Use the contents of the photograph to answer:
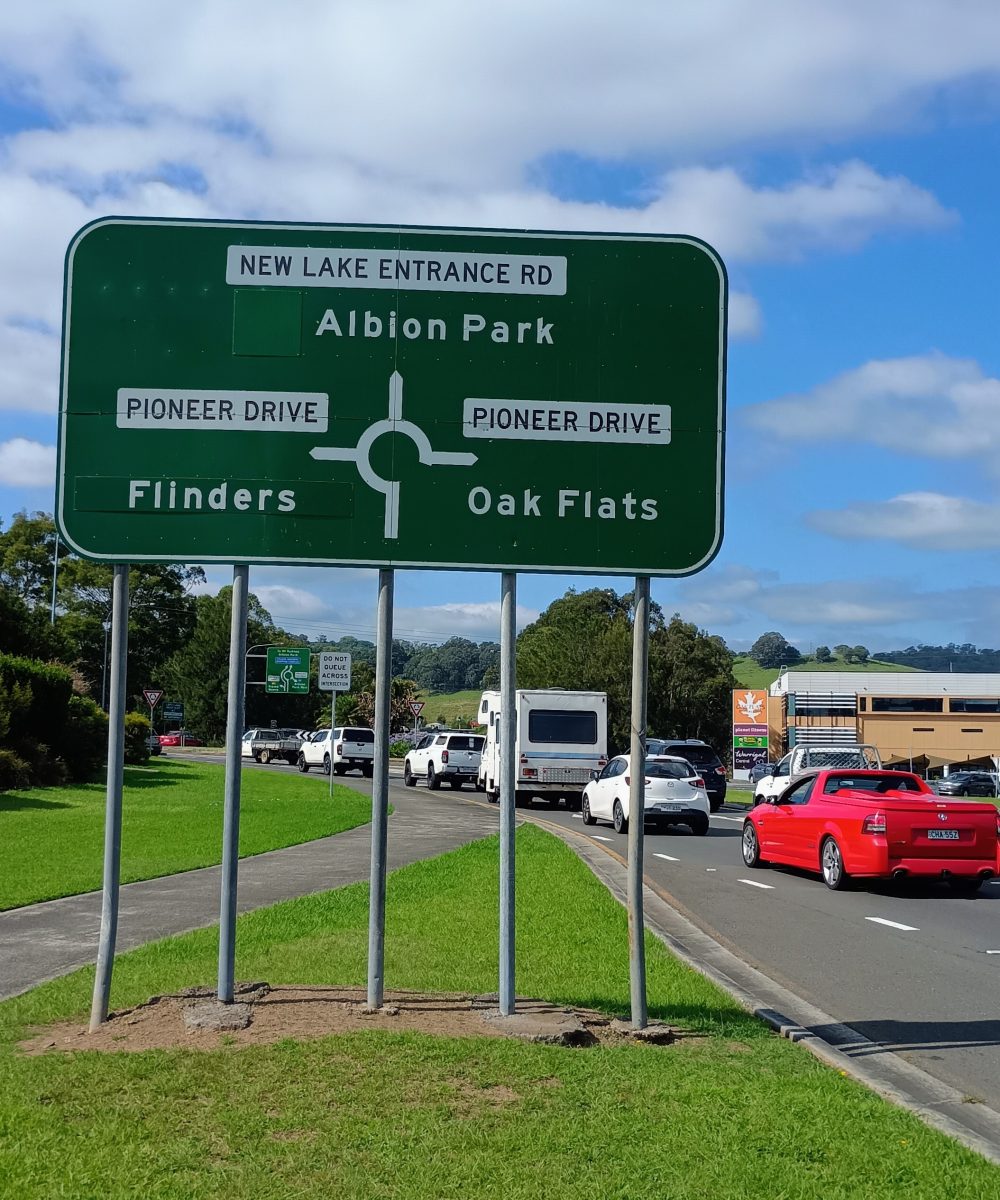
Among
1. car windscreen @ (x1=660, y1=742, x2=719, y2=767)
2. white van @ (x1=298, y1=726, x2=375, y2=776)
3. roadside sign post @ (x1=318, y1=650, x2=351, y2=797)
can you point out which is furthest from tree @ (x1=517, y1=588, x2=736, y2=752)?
roadside sign post @ (x1=318, y1=650, x2=351, y2=797)

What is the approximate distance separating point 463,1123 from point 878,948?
24.9 feet

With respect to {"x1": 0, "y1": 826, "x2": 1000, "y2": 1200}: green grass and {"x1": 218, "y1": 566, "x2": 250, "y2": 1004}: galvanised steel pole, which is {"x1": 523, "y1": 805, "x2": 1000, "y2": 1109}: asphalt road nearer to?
{"x1": 0, "y1": 826, "x2": 1000, "y2": 1200}: green grass

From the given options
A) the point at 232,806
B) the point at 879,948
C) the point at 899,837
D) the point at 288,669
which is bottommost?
the point at 879,948

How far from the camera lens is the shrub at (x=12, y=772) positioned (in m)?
29.3

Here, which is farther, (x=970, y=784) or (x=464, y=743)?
(x=970, y=784)

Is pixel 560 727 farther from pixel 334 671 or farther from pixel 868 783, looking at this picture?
pixel 868 783

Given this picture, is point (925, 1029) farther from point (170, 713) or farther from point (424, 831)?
point (170, 713)

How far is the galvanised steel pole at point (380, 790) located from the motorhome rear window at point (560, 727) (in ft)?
88.1

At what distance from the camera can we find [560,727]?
35031mm

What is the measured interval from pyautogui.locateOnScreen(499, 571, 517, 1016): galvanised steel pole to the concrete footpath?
128 inches

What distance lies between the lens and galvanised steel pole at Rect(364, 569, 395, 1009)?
7.57 metres

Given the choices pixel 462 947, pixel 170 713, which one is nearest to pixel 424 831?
pixel 462 947

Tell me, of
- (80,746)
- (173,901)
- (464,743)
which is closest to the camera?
(173,901)

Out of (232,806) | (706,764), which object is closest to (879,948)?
(232,806)
